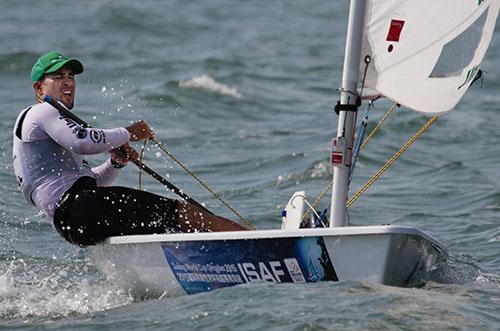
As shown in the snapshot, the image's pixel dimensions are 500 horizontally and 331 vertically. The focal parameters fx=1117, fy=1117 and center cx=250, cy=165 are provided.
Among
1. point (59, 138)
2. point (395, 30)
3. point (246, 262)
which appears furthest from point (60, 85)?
point (395, 30)

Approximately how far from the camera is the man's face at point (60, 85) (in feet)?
17.8

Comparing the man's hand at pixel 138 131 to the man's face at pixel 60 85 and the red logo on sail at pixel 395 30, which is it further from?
the red logo on sail at pixel 395 30

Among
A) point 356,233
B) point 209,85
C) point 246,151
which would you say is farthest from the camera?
point 209,85

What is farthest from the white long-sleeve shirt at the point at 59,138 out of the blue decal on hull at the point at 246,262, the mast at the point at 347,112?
the mast at the point at 347,112

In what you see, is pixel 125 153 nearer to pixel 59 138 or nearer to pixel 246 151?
pixel 59 138

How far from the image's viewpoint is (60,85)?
5438 mm

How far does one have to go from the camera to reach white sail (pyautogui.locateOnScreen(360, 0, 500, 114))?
521 cm

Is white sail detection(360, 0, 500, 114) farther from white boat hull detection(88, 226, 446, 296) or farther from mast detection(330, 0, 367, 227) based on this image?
white boat hull detection(88, 226, 446, 296)

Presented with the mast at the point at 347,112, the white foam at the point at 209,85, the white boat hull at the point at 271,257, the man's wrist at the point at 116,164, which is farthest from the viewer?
the white foam at the point at 209,85

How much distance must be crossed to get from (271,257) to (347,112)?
0.78m

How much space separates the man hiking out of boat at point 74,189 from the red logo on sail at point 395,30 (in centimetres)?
115

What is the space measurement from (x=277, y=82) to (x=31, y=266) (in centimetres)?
813

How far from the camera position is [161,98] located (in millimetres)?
12305

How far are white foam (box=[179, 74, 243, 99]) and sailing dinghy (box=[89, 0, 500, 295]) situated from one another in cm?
776
